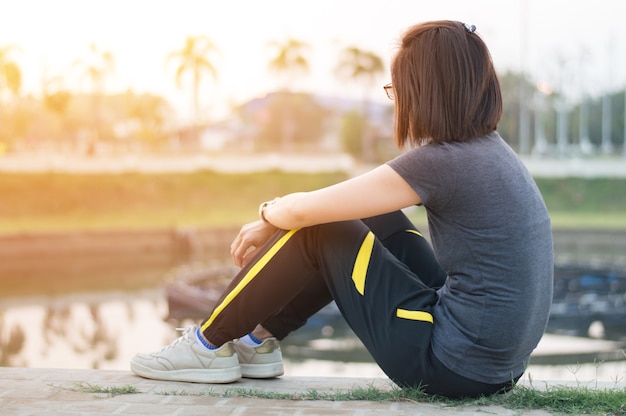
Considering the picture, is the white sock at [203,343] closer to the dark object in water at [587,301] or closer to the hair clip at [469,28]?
the hair clip at [469,28]

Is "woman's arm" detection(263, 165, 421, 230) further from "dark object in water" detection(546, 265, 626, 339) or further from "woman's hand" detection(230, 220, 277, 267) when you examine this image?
A: "dark object in water" detection(546, 265, 626, 339)


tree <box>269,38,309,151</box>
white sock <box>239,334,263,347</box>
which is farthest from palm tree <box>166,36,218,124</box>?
white sock <box>239,334,263,347</box>

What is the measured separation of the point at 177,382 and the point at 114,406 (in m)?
0.28

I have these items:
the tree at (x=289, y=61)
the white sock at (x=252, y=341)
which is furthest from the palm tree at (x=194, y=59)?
the white sock at (x=252, y=341)

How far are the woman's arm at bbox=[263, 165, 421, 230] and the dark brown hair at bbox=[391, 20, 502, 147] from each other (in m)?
0.12

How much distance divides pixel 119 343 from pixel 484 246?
13027mm

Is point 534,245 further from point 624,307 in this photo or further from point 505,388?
point 624,307

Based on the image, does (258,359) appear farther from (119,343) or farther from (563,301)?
(563,301)

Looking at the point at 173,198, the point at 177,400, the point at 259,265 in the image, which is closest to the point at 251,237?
the point at 259,265

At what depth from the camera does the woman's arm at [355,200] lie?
71.4 inches

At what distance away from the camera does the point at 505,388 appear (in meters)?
2.00

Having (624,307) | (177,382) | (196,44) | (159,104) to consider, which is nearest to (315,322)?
(624,307)

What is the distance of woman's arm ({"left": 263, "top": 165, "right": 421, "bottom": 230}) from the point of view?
1.81 m

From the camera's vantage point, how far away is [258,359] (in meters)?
2.29
